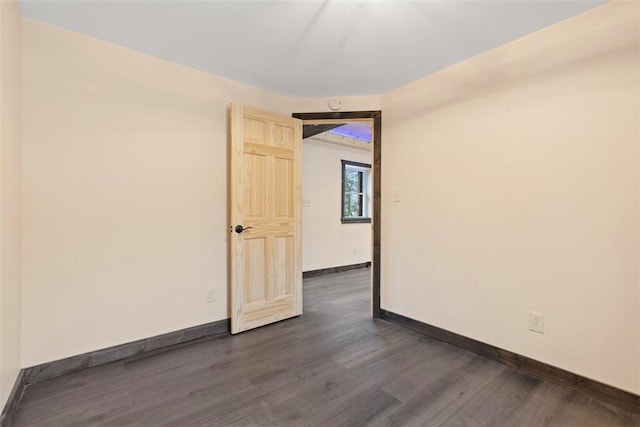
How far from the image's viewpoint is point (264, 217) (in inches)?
114

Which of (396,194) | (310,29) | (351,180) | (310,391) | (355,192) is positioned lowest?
(310,391)

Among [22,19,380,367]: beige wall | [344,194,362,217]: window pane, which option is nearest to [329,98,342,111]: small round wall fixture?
[22,19,380,367]: beige wall

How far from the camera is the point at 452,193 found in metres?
2.48

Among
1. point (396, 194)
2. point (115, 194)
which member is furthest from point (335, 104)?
point (115, 194)

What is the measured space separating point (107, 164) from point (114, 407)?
5.12 ft

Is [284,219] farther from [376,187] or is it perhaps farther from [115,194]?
[115,194]

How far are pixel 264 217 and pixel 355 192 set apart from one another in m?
3.27

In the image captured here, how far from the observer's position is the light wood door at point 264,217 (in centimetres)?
267

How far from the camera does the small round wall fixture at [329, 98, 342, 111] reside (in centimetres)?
311

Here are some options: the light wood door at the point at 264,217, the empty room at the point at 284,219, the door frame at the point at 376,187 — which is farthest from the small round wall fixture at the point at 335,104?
the light wood door at the point at 264,217

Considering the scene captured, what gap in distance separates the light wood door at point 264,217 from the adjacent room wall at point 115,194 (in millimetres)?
166

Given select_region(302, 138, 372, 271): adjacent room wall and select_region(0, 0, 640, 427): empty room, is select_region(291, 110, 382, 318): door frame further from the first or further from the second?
select_region(302, 138, 372, 271): adjacent room wall

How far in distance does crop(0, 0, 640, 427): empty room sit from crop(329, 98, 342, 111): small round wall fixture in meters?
0.20

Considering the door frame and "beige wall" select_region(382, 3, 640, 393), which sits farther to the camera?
the door frame
